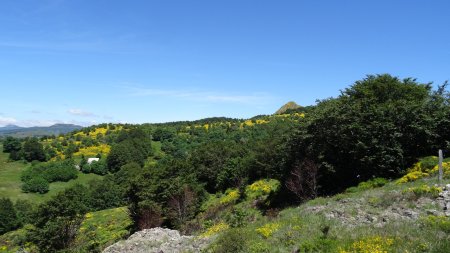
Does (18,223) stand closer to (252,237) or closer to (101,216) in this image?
(101,216)

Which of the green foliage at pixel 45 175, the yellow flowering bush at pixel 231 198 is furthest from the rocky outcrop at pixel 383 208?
the green foliage at pixel 45 175

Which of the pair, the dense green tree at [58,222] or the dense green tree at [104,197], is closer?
the dense green tree at [58,222]

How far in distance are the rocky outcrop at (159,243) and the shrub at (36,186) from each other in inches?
4472

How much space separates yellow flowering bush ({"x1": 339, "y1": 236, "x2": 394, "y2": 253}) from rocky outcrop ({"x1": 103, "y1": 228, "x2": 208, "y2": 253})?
8.81 m

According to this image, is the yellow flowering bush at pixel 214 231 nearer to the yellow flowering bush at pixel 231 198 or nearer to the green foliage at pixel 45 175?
the yellow flowering bush at pixel 231 198

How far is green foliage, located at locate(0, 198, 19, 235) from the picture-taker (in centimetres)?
8975

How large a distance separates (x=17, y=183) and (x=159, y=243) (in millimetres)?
128738

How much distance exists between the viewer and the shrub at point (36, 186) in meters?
124

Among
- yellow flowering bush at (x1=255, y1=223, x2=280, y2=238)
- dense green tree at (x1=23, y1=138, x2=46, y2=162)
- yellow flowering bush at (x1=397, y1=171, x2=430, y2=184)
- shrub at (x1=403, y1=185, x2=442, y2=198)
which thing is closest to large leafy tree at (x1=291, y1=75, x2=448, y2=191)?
yellow flowering bush at (x1=397, y1=171, x2=430, y2=184)

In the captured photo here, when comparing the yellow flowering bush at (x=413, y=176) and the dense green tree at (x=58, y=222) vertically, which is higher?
the yellow flowering bush at (x=413, y=176)

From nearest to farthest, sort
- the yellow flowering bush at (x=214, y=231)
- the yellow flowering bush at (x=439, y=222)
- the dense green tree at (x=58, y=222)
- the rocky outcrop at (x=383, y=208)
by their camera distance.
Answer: the yellow flowering bush at (x=439, y=222)
the rocky outcrop at (x=383, y=208)
the yellow flowering bush at (x=214, y=231)
the dense green tree at (x=58, y=222)

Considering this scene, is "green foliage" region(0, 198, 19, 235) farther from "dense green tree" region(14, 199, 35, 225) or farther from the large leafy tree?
the large leafy tree

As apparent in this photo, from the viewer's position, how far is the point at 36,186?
124562mm

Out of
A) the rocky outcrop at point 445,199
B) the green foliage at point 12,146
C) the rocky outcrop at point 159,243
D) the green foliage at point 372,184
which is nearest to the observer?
the rocky outcrop at point 445,199
